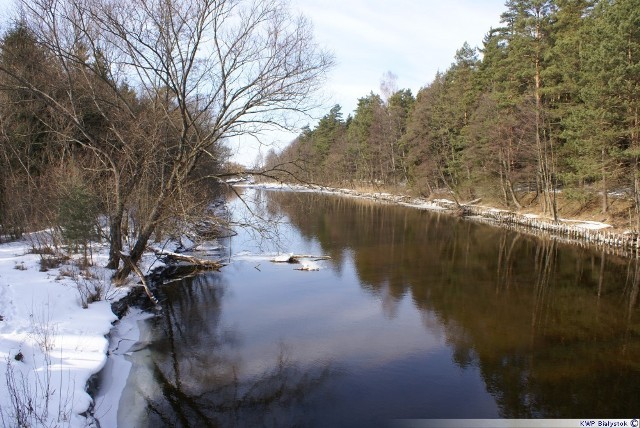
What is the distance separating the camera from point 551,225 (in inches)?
1069

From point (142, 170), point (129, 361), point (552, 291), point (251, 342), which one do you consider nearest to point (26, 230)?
point (142, 170)

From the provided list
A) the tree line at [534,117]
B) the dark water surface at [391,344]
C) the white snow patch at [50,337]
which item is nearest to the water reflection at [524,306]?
the dark water surface at [391,344]

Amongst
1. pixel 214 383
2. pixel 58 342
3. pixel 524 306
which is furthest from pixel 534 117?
pixel 58 342

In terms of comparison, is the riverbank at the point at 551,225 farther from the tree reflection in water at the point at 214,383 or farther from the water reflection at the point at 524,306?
the tree reflection in water at the point at 214,383

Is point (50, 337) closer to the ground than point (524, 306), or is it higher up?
higher up

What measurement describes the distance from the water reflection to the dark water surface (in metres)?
0.05

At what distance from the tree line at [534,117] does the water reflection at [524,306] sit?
5.06m

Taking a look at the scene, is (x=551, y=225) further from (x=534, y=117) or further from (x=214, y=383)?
(x=214, y=383)

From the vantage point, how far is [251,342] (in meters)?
10.6

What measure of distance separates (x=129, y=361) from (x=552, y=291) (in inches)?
522

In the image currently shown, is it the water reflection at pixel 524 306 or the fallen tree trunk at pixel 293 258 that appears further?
the fallen tree trunk at pixel 293 258

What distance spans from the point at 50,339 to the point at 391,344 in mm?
7189

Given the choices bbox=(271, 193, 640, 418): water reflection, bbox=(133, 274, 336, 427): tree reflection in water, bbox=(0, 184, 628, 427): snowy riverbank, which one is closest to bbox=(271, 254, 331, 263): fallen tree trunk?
bbox=(271, 193, 640, 418): water reflection

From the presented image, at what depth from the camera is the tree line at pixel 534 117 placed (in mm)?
21156
